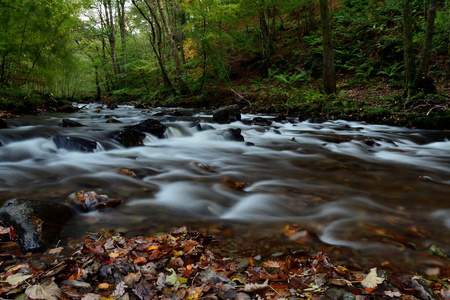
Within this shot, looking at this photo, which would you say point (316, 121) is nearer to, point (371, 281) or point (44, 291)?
point (371, 281)

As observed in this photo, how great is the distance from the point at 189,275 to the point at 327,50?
11.7 metres

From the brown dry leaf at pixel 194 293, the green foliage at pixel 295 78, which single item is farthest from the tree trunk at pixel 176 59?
the brown dry leaf at pixel 194 293

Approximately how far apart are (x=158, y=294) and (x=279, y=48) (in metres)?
20.6

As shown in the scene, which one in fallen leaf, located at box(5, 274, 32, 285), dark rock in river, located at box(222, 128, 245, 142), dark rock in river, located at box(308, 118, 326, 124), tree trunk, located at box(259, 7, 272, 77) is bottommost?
fallen leaf, located at box(5, 274, 32, 285)

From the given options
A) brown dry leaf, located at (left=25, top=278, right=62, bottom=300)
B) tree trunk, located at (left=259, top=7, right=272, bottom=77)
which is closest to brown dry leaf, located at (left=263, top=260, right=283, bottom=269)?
brown dry leaf, located at (left=25, top=278, right=62, bottom=300)

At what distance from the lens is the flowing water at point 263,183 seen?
2.75m

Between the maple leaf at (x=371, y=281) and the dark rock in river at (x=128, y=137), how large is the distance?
6018 mm

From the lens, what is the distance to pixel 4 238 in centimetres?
215

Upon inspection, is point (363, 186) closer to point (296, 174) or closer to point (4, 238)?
point (296, 174)

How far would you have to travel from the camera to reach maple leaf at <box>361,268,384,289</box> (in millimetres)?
1695

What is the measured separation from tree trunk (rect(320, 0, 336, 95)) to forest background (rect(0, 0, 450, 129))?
0.14 feet

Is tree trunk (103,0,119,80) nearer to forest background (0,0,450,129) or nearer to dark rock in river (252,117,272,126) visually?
forest background (0,0,450,129)

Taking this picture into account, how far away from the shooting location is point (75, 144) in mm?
5938

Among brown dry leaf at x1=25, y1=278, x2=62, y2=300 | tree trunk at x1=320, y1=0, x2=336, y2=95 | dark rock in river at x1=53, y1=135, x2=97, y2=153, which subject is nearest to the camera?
brown dry leaf at x1=25, y1=278, x2=62, y2=300
